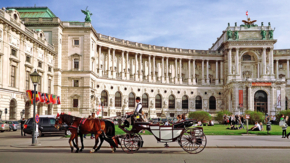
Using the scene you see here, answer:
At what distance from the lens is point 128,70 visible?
8669cm

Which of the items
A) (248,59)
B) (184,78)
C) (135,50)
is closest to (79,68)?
(135,50)

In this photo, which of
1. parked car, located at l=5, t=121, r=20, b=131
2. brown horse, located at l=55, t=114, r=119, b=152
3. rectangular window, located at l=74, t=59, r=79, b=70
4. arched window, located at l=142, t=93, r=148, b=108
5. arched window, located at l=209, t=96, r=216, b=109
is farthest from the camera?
arched window, located at l=209, t=96, r=216, b=109

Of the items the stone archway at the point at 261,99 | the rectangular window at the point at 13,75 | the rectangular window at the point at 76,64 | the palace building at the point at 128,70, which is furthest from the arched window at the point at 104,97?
the stone archway at the point at 261,99

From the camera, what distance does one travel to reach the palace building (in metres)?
50.3

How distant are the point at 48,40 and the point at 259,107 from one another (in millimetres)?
54553

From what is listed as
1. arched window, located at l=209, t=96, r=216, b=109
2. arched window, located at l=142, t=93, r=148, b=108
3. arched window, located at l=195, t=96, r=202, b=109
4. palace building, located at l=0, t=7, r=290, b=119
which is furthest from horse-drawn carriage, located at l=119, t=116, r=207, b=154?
arched window, located at l=209, t=96, r=216, b=109

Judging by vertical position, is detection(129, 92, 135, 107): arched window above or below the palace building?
below

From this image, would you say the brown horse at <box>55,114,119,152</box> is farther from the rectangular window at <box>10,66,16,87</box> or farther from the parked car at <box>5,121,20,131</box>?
the rectangular window at <box>10,66,16,87</box>

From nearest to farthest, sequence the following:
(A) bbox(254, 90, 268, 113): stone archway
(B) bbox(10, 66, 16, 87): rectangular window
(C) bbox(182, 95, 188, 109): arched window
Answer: (B) bbox(10, 66, 16, 87): rectangular window < (A) bbox(254, 90, 268, 113): stone archway < (C) bbox(182, 95, 188, 109): arched window

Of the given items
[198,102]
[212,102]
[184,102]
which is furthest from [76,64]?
[212,102]

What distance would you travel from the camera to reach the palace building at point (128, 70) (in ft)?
165

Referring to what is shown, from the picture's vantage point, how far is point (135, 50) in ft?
284

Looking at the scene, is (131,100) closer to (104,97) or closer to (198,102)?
(104,97)

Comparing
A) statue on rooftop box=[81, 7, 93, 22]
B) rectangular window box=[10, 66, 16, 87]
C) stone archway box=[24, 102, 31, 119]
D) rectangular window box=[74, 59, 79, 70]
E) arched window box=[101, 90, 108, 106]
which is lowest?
stone archway box=[24, 102, 31, 119]
